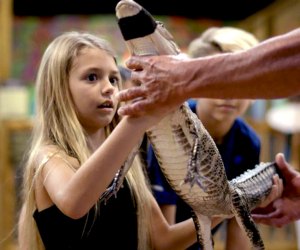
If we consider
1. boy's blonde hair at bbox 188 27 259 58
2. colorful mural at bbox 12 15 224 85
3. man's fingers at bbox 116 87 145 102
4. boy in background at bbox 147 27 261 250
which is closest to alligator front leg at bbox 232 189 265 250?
man's fingers at bbox 116 87 145 102

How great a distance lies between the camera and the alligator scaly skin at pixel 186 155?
3.35ft

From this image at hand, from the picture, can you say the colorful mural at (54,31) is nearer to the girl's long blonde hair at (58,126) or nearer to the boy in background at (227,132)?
the boy in background at (227,132)

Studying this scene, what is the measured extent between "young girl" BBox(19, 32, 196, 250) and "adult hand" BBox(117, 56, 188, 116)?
0.21 meters

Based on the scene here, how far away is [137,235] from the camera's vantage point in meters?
1.39

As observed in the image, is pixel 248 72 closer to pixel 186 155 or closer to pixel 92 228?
pixel 186 155

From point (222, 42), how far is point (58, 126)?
76 centimetres

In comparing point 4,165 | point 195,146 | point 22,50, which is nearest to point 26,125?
point 4,165

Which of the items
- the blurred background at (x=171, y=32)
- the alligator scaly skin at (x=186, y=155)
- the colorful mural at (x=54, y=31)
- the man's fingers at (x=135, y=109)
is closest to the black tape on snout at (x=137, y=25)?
the alligator scaly skin at (x=186, y=155)

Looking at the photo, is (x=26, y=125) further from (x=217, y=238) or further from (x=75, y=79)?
(x=75, y=79)

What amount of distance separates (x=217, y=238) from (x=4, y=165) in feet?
4.39

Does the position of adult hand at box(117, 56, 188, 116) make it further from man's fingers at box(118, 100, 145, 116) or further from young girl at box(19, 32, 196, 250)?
young girl at box(19, 32, 196, 250)

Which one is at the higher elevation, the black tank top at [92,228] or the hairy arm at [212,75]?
the hairy arm at [212,75]

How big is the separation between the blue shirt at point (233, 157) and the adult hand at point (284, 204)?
235 millimetres

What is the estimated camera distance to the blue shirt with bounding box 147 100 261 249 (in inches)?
70.7
